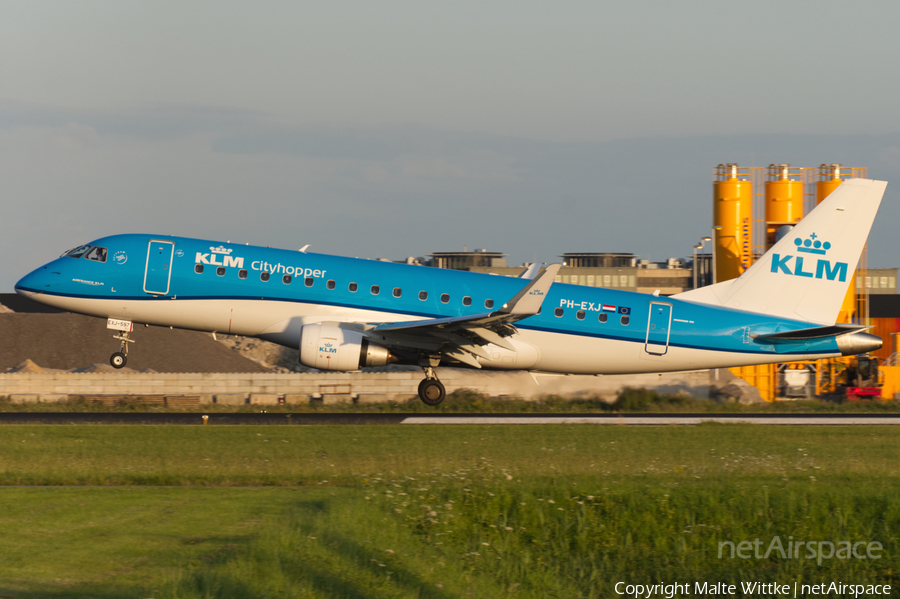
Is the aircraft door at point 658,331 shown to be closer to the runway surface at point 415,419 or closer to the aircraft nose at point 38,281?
the runway surface at point 415,419

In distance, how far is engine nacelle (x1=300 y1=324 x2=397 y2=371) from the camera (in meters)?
25.2

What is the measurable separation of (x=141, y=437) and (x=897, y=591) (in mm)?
14885

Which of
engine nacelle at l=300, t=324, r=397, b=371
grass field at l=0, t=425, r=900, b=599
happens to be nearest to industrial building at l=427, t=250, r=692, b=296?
engine nacelle at l=300, t=324, r=397, b=371

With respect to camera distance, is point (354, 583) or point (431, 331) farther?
point (431, 331)

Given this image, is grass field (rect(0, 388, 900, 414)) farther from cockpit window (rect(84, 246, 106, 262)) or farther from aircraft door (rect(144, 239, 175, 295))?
cockpit window (rect(84, 246, 106, 262))

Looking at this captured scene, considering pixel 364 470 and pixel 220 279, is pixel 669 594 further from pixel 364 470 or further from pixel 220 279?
pixel 220 279

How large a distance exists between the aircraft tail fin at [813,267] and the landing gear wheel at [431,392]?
8148 millimetres

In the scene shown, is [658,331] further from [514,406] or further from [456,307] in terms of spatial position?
[456,307]

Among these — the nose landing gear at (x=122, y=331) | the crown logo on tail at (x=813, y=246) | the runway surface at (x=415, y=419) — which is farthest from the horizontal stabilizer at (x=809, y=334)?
the nose landing gear at (x=122, y=331)

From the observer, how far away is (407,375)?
33.2 meters

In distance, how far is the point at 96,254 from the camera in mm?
26484

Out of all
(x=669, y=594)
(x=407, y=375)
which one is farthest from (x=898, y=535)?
(x=407, y=375)

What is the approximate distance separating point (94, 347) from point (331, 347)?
27.4 meters

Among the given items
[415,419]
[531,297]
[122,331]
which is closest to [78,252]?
[122,331]
